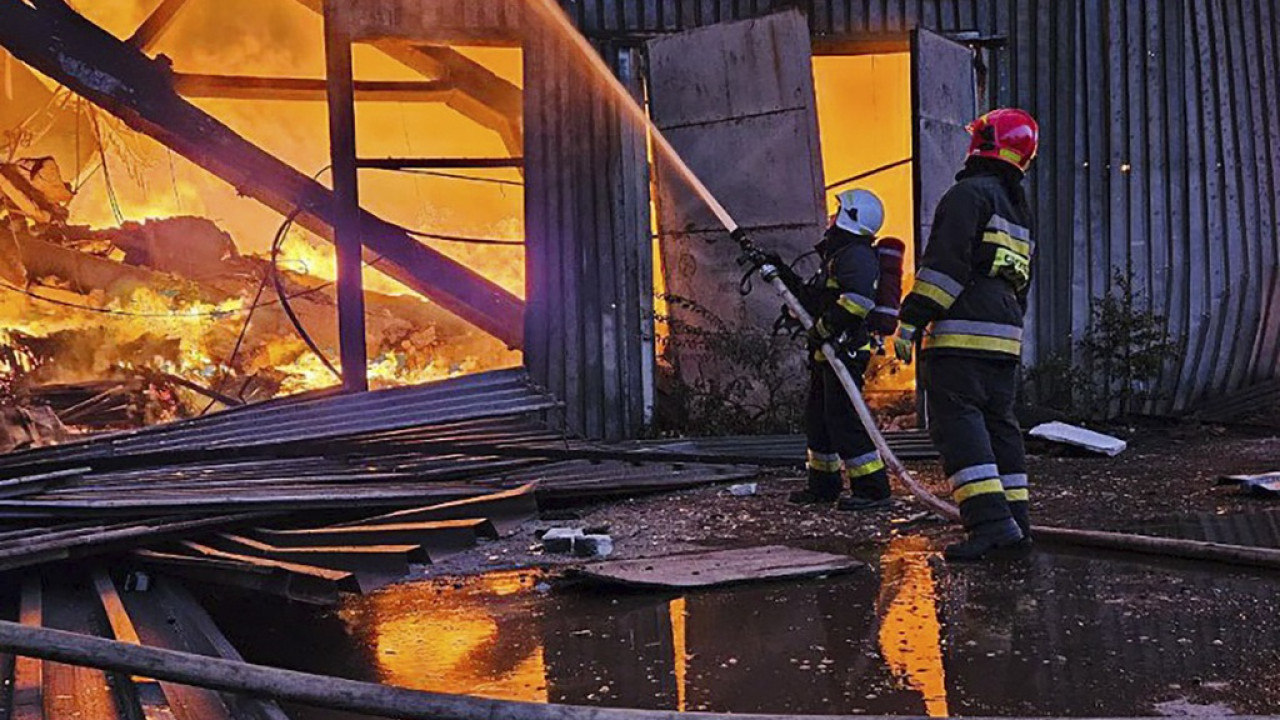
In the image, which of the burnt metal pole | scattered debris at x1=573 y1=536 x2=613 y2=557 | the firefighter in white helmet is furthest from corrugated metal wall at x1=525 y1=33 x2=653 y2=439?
scattered debris at x1=573 y1=536 x2=613 y2=557

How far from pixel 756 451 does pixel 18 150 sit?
8005 millimetres

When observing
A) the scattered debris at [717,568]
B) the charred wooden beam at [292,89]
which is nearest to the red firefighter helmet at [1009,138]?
the scattered debris at [717,568]

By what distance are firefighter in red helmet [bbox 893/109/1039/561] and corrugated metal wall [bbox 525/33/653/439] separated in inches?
157

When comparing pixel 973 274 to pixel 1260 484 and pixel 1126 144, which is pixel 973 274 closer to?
pixel 1260 484

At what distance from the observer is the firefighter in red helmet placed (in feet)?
16.7

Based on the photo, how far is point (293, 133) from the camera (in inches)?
471

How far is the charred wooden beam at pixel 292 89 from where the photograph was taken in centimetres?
984

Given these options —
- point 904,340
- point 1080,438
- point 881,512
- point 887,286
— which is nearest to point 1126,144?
point 1080,438

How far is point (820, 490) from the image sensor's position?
662 centimetres

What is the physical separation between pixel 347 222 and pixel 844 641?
251 inches

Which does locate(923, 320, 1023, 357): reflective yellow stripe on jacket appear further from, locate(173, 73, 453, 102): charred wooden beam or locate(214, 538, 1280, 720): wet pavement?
locate(173, 73, 453, 102): charred wooden beam

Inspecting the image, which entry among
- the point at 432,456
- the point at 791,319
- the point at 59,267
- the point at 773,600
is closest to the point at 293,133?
the point at 59,267

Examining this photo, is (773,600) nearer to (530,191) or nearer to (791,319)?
(791,319)

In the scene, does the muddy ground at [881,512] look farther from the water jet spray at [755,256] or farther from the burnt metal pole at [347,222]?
the burnt metal pole at [347,222]
